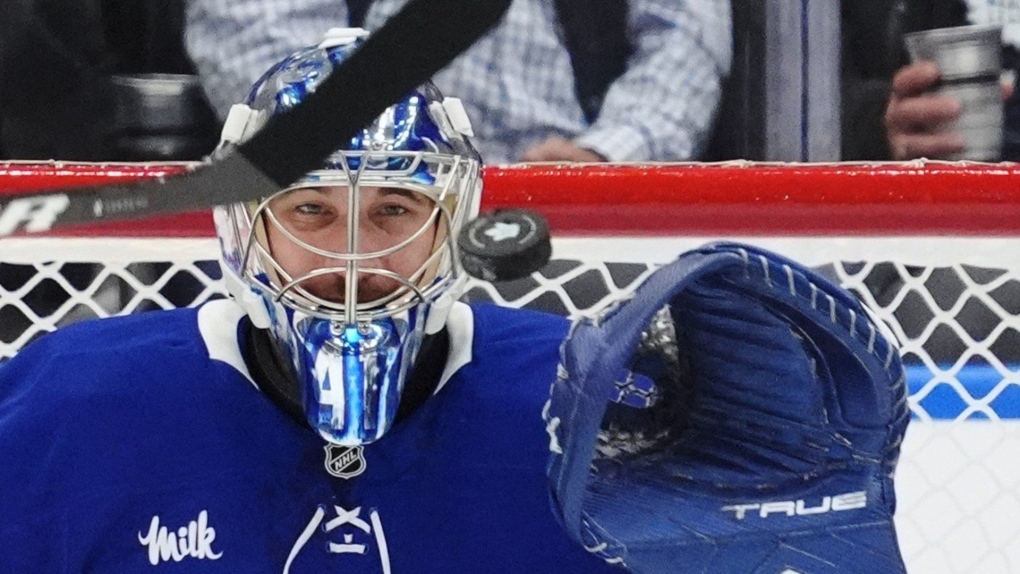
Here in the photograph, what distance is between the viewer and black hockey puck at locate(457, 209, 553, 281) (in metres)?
0.82

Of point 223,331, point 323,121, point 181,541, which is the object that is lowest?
point 181,541

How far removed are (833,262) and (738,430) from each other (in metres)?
0.30

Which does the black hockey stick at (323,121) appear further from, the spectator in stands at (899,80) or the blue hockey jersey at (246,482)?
the spectator in stands at (899,80)

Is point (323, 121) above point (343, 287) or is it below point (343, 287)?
above

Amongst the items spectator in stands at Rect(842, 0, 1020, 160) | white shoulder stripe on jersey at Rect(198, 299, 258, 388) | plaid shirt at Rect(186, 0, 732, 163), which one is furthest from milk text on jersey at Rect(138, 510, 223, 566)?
spectator in stands at Rect(842, 0, 1020, 160)

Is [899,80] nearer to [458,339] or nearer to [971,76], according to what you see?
[971,76]

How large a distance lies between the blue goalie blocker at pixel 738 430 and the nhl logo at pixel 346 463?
0.17 m

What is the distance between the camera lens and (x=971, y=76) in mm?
1330

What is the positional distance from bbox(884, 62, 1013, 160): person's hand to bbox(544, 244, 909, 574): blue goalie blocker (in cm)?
56

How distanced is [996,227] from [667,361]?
34 centimetres

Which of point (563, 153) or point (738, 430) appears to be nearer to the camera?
point (738, 430)

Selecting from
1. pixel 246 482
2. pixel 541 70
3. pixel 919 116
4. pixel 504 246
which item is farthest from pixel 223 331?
pixel 919 116

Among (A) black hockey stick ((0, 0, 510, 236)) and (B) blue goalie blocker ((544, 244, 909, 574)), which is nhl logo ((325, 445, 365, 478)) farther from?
(A) black hockey stick ((0, 0, 510, 236))

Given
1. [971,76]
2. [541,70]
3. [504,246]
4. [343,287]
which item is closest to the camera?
[504,246]
